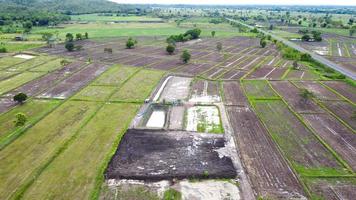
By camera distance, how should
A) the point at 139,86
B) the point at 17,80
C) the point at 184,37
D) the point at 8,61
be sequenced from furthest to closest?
1. the point at 184,37
2. the point at 8,61
3. the point at 17,80
4. the point at 139,86

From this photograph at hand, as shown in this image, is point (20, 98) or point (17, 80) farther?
point (17, 80)

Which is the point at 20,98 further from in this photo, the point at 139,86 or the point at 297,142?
the point at 297,142

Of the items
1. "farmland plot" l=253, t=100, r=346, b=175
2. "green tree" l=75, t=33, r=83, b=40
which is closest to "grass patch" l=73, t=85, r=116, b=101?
"farmland plot" l=253, t=100, r=346, b=175

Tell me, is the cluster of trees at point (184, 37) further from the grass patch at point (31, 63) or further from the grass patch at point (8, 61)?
the grass patch at point (8, 61)

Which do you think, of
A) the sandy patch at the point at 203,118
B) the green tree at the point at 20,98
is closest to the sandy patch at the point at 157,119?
the sandy patch at the point at 203,118

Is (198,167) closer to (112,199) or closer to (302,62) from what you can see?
(112,199)

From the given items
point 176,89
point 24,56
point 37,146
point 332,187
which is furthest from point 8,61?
point 332,187

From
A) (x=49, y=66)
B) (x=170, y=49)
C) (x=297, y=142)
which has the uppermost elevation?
(x=170, y=49)
